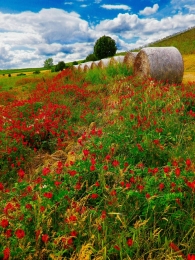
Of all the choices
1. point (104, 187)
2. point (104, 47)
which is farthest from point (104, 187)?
point (104, 47)

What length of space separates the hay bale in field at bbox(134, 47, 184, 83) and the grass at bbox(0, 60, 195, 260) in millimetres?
2347

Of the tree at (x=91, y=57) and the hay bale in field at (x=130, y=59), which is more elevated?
the tree at (x=91, y=57)

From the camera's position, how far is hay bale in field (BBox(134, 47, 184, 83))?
9.95 m

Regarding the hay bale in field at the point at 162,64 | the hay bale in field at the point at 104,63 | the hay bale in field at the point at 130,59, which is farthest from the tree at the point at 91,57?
the hay bale in field at the point at 162,64

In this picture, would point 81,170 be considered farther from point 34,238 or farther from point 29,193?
point 34,238

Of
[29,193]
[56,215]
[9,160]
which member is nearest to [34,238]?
[56,215]

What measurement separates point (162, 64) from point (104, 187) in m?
8.11

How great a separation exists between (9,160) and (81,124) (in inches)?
94.0

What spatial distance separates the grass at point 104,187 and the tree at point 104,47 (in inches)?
852

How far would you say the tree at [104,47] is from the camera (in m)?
28.3

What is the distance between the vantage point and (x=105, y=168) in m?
3.06

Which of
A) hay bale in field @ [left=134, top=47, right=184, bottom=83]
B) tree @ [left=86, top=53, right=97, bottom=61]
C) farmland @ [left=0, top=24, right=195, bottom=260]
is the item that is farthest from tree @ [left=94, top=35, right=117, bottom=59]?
farmland @ [left=0, top=24, right=195, bottom=260]

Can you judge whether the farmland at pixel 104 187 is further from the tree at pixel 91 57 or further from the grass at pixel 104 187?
the tree at pixel 91 57

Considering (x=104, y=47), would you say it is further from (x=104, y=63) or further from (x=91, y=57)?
(x=104, y=63)
